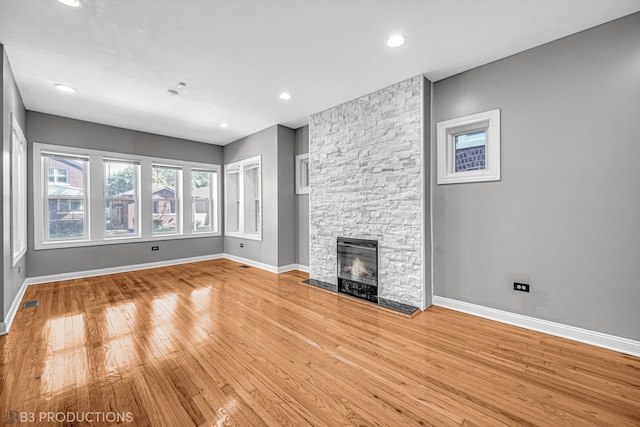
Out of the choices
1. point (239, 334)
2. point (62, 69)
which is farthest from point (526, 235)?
point (62, 69)

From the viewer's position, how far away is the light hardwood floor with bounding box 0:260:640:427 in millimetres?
1643

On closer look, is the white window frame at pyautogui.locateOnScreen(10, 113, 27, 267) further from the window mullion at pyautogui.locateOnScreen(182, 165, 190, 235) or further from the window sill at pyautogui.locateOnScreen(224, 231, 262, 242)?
the window sill at pyautogui.locateOnScreen(224, 231, 262, 242)

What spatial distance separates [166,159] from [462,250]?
5.89 m

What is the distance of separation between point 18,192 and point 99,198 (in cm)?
139

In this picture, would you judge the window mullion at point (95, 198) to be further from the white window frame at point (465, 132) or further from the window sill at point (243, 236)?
the white window frame at point (465, 132)

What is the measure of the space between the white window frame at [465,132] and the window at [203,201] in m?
5.28

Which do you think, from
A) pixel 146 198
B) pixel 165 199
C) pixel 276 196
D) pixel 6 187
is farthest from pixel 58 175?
pixel 276 196

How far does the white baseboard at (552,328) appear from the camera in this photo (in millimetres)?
2285

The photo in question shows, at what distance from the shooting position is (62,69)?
10.1 ft

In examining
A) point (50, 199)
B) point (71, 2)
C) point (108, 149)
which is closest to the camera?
point (71, 2)

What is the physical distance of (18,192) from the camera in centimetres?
357

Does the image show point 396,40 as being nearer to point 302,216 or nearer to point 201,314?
point 302,216

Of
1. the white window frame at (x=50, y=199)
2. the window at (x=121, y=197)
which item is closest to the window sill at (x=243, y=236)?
the window at (x=121, y=197)

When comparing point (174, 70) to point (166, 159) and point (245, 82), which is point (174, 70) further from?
point (166, 159)
